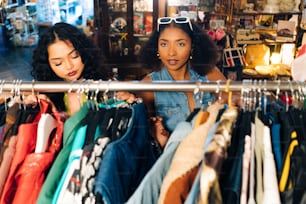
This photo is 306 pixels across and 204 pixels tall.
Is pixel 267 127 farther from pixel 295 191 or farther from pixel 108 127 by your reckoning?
pixel 108 127

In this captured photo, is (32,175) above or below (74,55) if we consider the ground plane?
below

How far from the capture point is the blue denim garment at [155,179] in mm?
593

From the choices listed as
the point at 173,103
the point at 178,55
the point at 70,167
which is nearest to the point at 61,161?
the point at 70,167

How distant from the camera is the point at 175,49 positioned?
150cm

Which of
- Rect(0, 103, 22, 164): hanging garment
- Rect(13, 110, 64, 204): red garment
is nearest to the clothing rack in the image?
Rect(0, 103, 22, 164): hanging garment

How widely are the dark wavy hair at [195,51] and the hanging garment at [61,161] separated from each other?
2.77 ft

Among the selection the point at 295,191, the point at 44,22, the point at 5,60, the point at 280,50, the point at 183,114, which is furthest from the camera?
the point at 280,50

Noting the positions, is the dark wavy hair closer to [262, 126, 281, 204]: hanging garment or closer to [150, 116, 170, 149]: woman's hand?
[150, 116, 170, 149]: woman's hand

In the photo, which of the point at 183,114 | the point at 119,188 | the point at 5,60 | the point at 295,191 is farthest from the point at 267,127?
the point at 5,60

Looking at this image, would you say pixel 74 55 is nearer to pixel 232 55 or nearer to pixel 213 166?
pixel 213 166

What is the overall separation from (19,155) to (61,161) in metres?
0.08

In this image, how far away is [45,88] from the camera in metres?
0.75

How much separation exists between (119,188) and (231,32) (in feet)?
5.81

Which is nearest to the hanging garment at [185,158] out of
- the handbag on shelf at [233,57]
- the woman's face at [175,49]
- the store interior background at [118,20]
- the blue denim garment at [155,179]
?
the blue denim garment at [155,179]
